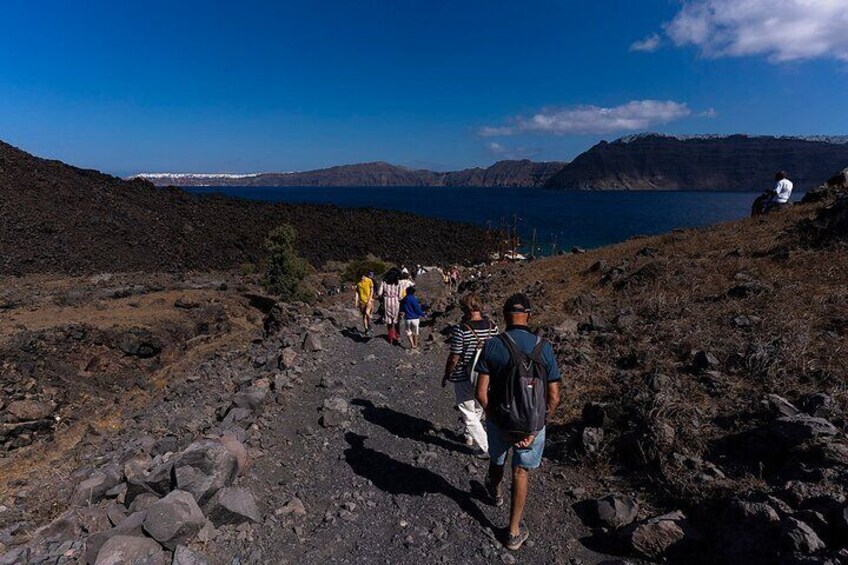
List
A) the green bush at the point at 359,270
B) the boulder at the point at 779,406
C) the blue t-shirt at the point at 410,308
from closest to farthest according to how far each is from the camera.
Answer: the boulder at the point at 779,406 → the blue t-shirt at the point at 410,308 → the green bush at the point at 359,270

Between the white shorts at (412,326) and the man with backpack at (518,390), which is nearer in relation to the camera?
the man with backpack at (518,390)

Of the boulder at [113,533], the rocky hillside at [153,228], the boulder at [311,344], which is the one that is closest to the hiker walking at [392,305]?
the boulder at [311,344]

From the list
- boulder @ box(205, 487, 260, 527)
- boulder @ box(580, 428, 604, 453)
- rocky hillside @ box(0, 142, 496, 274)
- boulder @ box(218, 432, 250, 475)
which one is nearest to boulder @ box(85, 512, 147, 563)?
boulder @ box(205, 487, 260, 527)

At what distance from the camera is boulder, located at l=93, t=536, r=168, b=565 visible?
404cm

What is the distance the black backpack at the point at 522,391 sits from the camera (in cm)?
425

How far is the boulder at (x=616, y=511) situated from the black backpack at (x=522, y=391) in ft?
4.60

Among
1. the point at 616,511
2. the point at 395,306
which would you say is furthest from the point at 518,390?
the point at 395,306

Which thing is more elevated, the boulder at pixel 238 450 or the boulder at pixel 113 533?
the boulder at pixel 113 533

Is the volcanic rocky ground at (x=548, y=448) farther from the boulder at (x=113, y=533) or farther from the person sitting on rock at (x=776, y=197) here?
the person sitting on rock at (x=776, y=197)

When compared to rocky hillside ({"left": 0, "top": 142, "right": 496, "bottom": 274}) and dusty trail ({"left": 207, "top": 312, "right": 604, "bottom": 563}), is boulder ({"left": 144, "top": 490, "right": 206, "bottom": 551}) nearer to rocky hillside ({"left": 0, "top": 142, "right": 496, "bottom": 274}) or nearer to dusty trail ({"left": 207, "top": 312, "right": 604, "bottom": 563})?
dusty trail ({"left": 207, "top": 312, "right": 604, "bottom": 563})

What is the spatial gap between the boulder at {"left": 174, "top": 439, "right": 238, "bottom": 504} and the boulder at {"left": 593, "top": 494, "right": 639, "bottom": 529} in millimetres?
4021

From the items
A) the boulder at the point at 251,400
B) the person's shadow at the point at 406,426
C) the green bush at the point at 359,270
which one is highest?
the boulder at the point at 251,400

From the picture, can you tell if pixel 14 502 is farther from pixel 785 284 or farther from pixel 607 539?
pixel 785 284

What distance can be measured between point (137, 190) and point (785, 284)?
7461 cm
